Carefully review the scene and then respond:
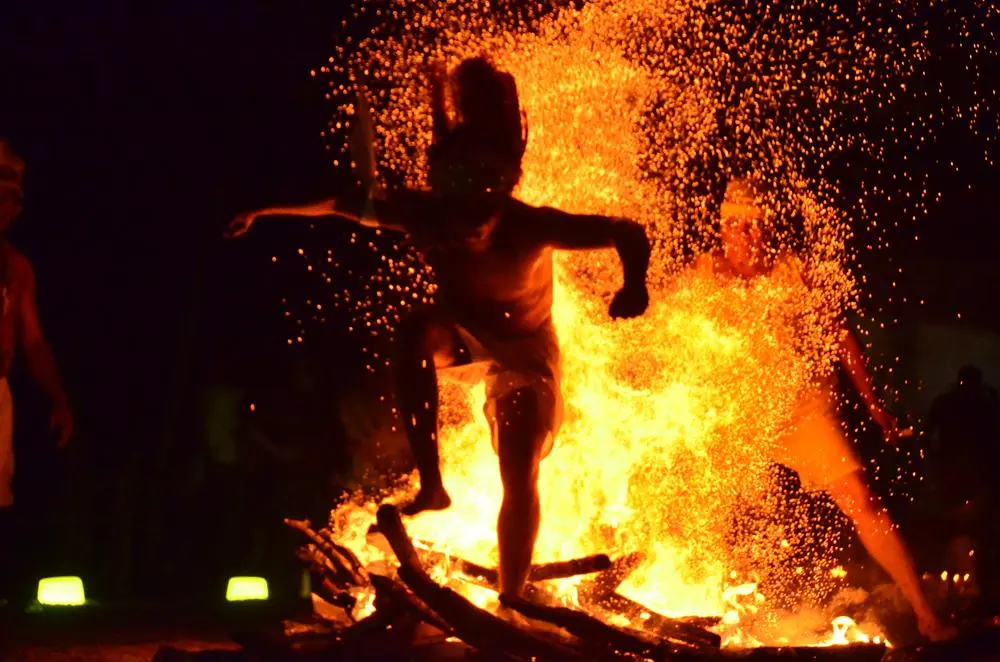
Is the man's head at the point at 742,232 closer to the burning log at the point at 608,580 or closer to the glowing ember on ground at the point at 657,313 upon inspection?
the glowing ember on ground at the point at 657,313

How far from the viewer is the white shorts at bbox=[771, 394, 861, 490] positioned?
5.85m

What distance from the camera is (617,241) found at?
4.31 m

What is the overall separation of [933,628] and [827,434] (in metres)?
1.02

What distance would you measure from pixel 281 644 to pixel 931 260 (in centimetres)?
986

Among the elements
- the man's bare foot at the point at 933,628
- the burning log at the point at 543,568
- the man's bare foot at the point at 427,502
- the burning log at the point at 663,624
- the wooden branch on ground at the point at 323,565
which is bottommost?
the man's bare foot at the point at 933,628

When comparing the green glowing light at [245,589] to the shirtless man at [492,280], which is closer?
the shirtless man at [492,280]

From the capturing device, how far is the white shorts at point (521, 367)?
4.78 meters

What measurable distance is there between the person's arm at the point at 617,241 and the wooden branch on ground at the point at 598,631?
1077 millimetres

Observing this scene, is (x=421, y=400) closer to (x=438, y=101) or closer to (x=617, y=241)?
(x=617, y=241)

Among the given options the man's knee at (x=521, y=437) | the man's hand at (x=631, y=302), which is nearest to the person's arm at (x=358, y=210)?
the man's knee at (x=521, y=437)

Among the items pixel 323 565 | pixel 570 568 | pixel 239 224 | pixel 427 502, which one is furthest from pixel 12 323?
pixel 570 568

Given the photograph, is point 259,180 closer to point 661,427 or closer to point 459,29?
point 459,29

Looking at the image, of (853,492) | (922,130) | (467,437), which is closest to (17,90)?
(467,437)

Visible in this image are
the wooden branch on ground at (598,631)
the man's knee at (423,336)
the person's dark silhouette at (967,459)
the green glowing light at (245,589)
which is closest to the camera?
the wooden branch on ground at (598,631)
